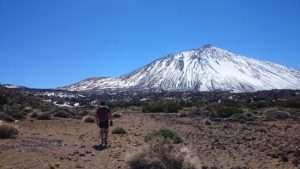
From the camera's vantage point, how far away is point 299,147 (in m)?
16.0

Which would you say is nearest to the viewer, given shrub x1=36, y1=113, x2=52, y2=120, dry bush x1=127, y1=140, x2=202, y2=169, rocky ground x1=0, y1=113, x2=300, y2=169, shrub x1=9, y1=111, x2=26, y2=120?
dry bush x1=127, y1=140, x2=202, y2=169

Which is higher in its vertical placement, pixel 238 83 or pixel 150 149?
pixel 238 83

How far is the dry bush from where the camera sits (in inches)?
431

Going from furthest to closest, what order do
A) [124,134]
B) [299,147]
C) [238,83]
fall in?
[238,83] < [124,134] < [299,147]

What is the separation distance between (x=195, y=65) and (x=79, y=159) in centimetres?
18033

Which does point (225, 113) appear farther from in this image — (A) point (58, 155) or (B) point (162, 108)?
(A) point (58, 155)

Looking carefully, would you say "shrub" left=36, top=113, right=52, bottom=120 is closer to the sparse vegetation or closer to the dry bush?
the sparse vegetation

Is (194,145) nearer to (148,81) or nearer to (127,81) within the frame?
(148,81)

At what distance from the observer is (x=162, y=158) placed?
36.3 ft

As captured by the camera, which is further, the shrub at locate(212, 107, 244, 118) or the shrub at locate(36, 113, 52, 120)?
the shrub at locate(212, 107, 244, 118)

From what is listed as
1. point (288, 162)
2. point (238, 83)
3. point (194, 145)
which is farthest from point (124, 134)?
point (238, 83)

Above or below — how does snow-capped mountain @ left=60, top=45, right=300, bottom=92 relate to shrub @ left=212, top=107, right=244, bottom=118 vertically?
above

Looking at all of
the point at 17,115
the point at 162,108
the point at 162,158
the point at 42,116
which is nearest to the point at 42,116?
the point at 42,116

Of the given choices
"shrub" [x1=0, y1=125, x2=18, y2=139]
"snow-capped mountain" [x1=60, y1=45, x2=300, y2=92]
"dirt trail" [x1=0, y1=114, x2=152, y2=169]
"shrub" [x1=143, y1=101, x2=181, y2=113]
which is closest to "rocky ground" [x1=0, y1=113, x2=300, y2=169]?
"dirt trail" [x1=0, y1=114, x2=152, y2=169]
